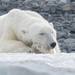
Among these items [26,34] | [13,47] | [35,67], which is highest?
[35,67]

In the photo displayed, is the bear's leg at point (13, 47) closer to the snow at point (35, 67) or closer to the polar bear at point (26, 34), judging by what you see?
the polar bear at point (26, 34)

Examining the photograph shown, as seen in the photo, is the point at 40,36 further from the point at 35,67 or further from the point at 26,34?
the point at 35,67

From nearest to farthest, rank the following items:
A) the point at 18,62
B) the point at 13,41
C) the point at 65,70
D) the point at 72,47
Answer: the point at 65,70 → the point at 18,62 → the point at 13,41 → the point at 72,47

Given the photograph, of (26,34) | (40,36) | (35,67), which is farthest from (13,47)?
(35,67)

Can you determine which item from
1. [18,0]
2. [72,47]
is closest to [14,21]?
[72,47]

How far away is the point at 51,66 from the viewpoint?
1682 millimetres

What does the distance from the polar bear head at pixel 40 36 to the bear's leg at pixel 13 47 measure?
0.44 ft

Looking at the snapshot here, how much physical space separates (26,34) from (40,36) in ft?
1.17

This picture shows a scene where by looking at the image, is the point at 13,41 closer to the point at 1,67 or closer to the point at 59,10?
the point at 1,67

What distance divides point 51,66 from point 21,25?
102 inches

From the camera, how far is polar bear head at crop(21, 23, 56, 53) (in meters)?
3.57

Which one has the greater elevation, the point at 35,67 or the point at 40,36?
the point at 35,67

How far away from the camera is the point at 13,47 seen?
3844 mm

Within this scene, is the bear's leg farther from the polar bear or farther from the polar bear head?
the polar bear head
